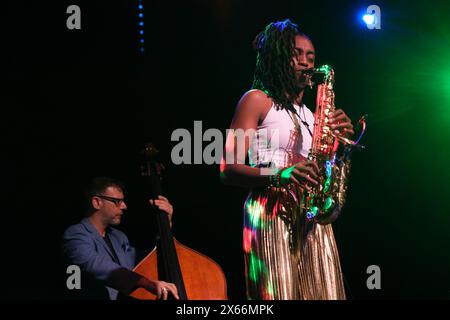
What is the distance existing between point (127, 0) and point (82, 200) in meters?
1.51

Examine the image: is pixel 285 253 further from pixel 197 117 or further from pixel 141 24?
pixel 141 24

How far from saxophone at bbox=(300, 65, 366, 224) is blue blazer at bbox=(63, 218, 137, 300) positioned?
4.25 feet

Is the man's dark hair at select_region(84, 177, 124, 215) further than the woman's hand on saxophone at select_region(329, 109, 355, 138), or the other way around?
the man's dark hair at select_region(84, 177, 124, 215)

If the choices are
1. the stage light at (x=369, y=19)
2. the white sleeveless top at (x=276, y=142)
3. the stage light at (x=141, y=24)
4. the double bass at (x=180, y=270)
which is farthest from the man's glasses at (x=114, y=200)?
the stage light at (x=369, y=19)

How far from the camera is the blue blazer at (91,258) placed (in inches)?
144

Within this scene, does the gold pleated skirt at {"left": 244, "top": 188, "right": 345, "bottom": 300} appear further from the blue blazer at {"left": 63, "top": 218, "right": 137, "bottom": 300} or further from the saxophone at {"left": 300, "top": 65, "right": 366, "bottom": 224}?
the blue blazer at {"left": 63, "top": 218, "right": 137, "bottom": 300}

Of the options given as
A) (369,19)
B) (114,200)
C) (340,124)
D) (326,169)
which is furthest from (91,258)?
(369,19)

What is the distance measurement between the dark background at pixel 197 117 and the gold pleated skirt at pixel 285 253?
181 centimetres

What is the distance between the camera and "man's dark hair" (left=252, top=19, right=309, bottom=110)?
3.14 meters

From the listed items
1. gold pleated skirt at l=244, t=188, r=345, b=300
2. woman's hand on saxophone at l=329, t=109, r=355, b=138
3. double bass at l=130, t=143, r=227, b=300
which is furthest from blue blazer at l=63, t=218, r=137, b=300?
woman's hand on saxophone at l=329, t=109, r=355, b=138

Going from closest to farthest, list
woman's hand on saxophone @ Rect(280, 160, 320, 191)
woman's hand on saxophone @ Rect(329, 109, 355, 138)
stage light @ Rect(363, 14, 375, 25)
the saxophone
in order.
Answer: woman's hand on saxophone @ Rect(280, 160, 320, 191), the saxophone, woman's hand on saxophone @ Rect(329, 109, 355, 138), stage light @ Rect(363, 14, 375, 25)

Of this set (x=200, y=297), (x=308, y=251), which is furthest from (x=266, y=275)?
(x=200, y=297)

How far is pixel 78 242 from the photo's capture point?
12.7 ft

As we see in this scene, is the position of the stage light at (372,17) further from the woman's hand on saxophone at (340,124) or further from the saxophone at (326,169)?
the woman's hand on saxophone at (340,124)
